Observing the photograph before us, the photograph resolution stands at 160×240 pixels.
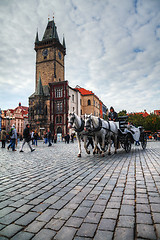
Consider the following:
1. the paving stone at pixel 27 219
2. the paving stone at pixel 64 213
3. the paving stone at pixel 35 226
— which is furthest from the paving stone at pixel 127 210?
the paving stone at pixel 27 219

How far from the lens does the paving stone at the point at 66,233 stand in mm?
1742

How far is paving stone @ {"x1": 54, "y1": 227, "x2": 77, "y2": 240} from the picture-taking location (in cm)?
174

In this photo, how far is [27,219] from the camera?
214cm

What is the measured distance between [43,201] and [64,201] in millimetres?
344

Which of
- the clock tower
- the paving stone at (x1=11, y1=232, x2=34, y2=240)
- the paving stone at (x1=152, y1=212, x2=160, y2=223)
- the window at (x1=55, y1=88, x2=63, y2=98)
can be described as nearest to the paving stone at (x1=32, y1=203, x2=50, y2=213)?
the paving stone at (x1=11, y1=232, x2=34, y2=240)

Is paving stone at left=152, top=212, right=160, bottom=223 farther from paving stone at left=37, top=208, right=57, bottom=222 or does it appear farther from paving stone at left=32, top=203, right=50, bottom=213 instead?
paving stone at left=32, top=203, right=50, bottom=213

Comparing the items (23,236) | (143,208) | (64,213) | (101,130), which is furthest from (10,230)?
(101,130)

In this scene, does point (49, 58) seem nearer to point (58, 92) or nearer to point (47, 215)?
point (58, 92)

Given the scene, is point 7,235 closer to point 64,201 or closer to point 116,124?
point 64,201

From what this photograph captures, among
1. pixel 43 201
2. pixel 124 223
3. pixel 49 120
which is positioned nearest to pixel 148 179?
pixel 124 223

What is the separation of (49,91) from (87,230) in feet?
170

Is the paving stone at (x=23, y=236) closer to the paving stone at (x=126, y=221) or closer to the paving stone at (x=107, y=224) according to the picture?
the paving stone at (x=107, y=224)

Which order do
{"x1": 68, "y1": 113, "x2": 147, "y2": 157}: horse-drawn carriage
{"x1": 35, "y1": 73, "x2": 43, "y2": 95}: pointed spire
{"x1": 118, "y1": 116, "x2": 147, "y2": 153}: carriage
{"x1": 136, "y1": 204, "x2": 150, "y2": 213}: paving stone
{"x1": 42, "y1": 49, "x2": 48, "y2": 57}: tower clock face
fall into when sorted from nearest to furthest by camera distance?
1. {"x1": 136, "y1": 204, "x2": 150, "y2": 213}: paving stone
2. {"x1": 68, "y1": 113, "x2": 147, "y2": 157}: horse-drawn carriage
3. {"x1": 118, "y1": 116, "x2": 147, "y2": 153}: carriage
4. {"x1": 35, "y1": 73, "x2": 43, "y2": 95}: pointed spire
5. {"x1": 42, "y1": 49, "x2": 48, "y2": 57}: tower clock face

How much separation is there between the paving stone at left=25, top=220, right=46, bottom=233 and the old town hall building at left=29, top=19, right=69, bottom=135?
45.1 meters
